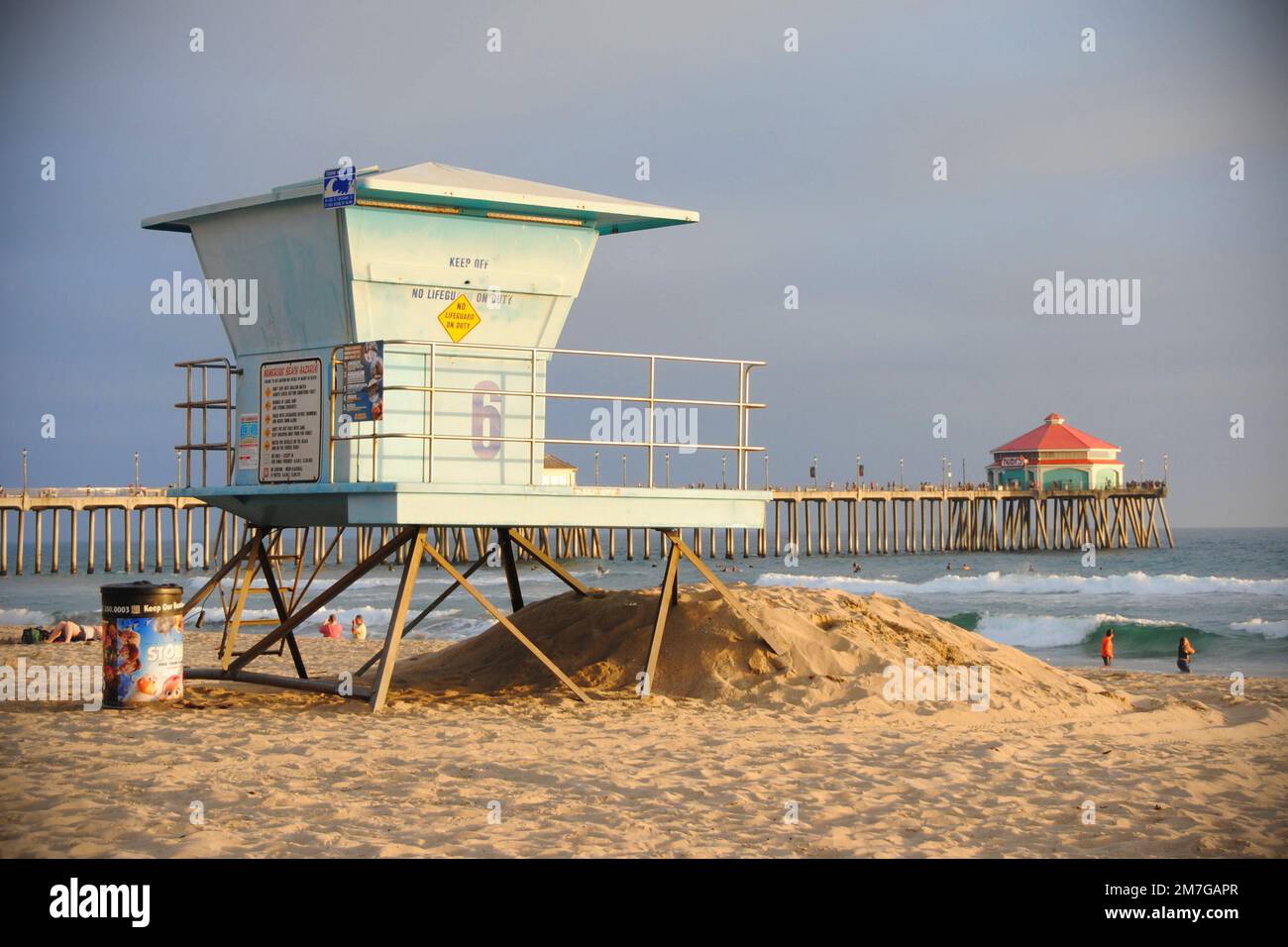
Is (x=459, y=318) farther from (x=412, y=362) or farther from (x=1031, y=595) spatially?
(x=1031, y=595)

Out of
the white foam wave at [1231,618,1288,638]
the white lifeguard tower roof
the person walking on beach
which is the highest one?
the white lifeguard tower roof

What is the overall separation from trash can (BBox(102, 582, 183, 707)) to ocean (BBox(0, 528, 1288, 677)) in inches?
763

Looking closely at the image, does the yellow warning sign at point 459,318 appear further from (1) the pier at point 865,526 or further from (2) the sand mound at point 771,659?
(1) the pier at point 865,526

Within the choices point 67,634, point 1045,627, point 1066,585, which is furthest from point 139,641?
point 1066,585

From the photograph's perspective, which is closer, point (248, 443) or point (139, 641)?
point (139, 641)

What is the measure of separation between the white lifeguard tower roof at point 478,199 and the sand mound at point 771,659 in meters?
3.86

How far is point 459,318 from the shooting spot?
39.6 ft

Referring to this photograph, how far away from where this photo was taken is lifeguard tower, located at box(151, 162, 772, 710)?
1148 cm

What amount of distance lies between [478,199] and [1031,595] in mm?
41737

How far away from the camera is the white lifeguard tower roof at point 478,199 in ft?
37.7

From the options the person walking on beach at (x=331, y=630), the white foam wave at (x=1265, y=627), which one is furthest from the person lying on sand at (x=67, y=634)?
the white foam wave at (x=1265, y=627)

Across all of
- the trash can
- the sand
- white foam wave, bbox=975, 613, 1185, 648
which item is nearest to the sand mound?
the sand

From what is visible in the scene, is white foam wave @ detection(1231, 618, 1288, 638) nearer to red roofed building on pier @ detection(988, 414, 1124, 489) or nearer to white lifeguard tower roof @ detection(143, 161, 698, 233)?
white lifeguard tower roof @ detection(143, 161, 698, 233)

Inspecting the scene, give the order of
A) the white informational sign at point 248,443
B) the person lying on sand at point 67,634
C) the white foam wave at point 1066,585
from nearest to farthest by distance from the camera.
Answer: the white informational sign at point 248,443
the person lying on sand at point 67,634
the white foam wave at point 1066,585
